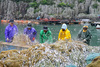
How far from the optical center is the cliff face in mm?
62656

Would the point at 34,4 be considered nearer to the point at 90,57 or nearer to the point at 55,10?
the point at 55,10

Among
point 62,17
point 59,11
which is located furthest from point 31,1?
point 62,17

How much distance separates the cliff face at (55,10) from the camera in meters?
62.7

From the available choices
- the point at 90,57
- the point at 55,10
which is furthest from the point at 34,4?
the point at 90,57

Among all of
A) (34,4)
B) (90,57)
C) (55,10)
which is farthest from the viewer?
(34,4)

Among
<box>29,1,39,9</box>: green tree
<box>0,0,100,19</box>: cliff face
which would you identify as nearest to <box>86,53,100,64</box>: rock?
<box>0,0,100,19</box>: cliff face

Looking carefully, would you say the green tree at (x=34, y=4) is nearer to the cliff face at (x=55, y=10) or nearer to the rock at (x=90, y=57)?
the cliff face at (x=55, y=10)

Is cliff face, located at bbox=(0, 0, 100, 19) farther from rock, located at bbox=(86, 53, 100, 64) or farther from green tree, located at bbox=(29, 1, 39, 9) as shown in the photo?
rock, located at bbox=(86, 53, 100, 64)

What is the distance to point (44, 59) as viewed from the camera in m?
3.69

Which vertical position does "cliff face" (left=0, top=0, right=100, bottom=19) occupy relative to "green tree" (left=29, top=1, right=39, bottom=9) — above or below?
below

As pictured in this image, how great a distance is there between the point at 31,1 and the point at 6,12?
568 inches

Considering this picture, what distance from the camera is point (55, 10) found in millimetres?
67125

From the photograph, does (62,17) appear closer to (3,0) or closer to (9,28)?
(3,0)

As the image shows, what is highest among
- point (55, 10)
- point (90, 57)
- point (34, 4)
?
point (90, 57)
